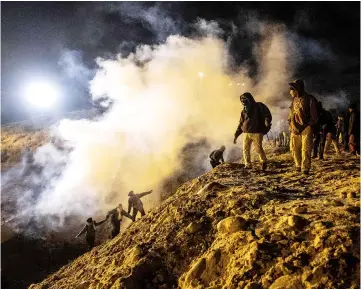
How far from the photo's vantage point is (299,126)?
17.9 feet

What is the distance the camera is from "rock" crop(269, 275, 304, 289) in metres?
2.55

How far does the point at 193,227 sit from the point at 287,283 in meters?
1.48

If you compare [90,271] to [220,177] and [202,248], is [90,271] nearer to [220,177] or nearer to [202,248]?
[202,248]

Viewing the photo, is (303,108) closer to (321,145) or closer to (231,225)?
(321,145)

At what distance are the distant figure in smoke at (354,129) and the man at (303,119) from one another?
2.43 m

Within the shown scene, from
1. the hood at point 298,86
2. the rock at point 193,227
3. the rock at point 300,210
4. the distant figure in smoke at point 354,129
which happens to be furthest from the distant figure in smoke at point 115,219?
the rock at point 300,210

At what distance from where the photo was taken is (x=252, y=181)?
18.1 ft

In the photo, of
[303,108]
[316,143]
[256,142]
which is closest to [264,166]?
[256,142]

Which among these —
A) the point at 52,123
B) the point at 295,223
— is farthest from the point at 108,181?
the point at 295,223

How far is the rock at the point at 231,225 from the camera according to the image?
3543 mm

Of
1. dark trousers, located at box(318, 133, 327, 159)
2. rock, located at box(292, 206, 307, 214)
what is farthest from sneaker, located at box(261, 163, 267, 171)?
rock, located at box(292, 206, 307, 214)

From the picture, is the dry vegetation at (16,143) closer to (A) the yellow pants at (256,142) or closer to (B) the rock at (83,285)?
(A) the yellow pants at (256,142)

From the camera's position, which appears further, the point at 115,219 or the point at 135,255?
the point at 115,219

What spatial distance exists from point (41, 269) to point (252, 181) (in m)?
9.67
